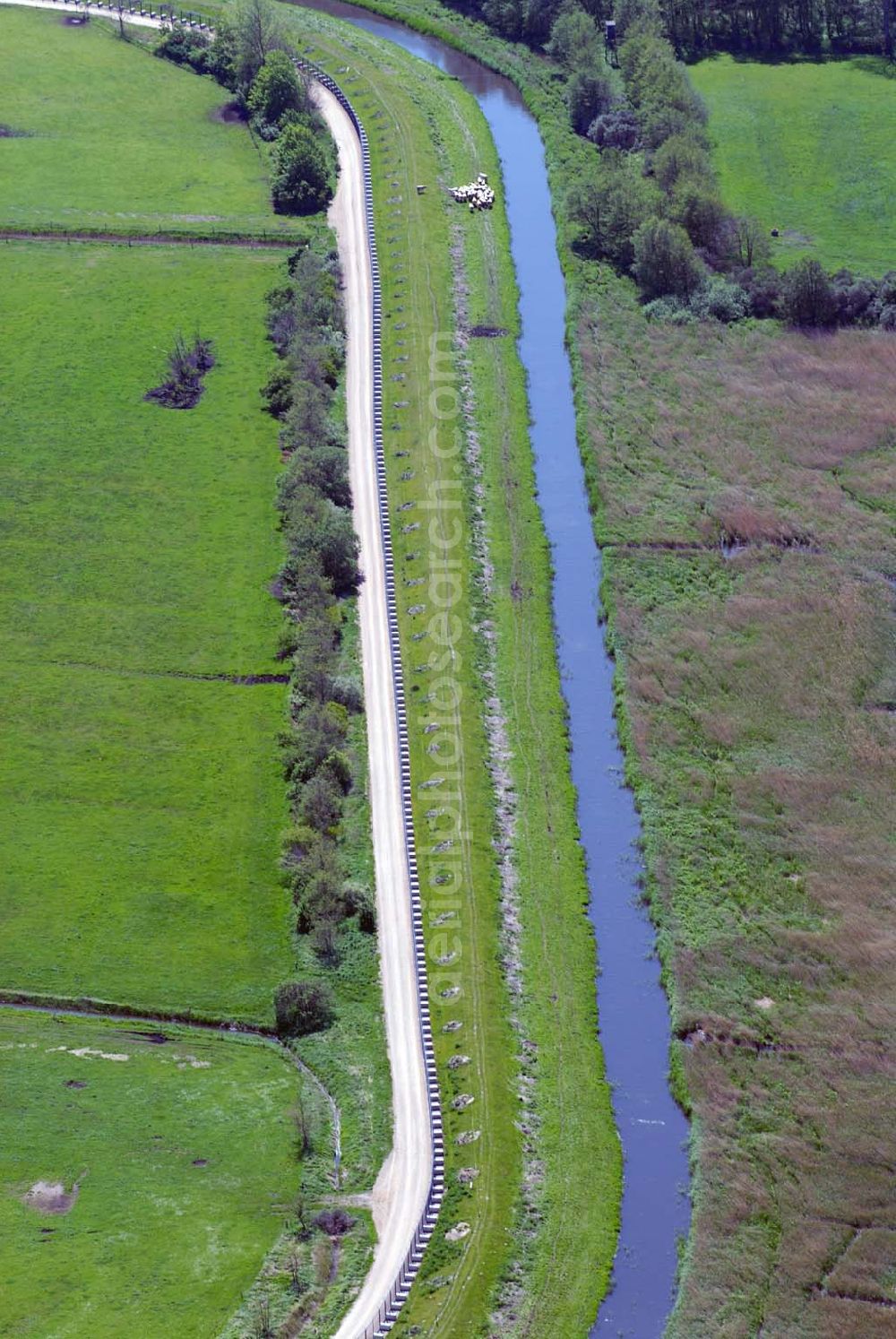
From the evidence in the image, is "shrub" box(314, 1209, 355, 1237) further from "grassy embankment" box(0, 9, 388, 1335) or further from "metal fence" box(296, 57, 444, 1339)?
"metal fence" box(296, 57, 444, 1339)

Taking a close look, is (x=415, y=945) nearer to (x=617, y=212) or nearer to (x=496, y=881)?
(x=496, y=881)

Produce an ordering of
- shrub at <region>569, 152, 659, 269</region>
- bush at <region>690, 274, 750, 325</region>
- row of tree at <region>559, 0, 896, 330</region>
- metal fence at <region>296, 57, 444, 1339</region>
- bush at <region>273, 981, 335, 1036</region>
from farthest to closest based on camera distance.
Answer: shrub at <region>569, 152, 659, 269</region> → bush at <region>690, 274, 750, 325</region> → row of tree at <region>559, 0, 896, 330</region> → bush at <region>273, 981, 335, 1036</region> → metal fence at <region>296, 57, 444, 1339</region>

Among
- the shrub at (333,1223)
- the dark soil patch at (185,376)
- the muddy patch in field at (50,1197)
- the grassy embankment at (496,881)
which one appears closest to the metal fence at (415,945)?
the grassy embankment at (496,881)

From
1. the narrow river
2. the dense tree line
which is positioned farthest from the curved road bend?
the narrow river

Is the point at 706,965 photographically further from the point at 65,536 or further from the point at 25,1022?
the point at 65,536

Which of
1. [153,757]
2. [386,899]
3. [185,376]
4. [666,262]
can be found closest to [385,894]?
[386,899]

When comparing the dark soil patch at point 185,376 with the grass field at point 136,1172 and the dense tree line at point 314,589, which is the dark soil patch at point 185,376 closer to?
the dense tree line at point 314,589

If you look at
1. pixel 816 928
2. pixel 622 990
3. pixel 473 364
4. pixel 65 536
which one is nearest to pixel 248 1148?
pixel 622 990

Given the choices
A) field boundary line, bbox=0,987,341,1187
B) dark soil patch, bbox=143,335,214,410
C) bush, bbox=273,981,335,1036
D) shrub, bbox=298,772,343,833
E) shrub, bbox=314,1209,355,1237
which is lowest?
field boundary line, bbox=0,987,341,1187
